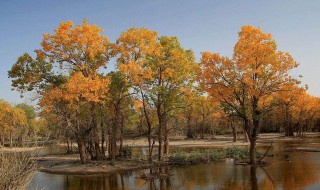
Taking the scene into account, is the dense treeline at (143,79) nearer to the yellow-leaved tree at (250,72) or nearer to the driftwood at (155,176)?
the yellow-leaved tree at (250,72)

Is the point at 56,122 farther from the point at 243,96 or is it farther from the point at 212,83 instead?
the point at 243,96

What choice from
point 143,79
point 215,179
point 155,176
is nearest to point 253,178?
point 215,179

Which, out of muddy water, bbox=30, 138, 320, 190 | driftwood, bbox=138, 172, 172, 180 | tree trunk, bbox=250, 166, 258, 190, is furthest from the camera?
driftwood, bbox=138, 172, 172, 180

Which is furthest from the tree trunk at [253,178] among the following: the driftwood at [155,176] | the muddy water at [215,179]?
the driftwood at [155,176]

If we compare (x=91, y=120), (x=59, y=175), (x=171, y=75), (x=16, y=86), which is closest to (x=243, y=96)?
(x=171, y=75)

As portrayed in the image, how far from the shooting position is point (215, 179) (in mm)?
23109

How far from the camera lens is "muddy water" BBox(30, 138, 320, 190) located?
20734 mm

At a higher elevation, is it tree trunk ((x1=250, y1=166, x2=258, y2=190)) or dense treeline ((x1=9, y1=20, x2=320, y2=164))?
dense treeline ((x1=9, y1=20, x2=320, y2=164))

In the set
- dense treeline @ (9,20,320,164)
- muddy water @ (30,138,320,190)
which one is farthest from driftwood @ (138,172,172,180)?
dense treeline @ (9,20,320,164)

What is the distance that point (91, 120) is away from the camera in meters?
32.1

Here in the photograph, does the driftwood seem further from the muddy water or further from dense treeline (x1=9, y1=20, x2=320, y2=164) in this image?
dense treeline (x1=9, y1=20, x2=320, y2=164)

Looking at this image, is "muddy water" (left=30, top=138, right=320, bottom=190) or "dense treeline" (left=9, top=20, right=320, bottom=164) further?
"dense treeline" (left=9, top=20, right=320, bottom=164)

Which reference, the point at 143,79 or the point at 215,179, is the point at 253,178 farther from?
the point at 143,79

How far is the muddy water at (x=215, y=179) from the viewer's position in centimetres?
2073
